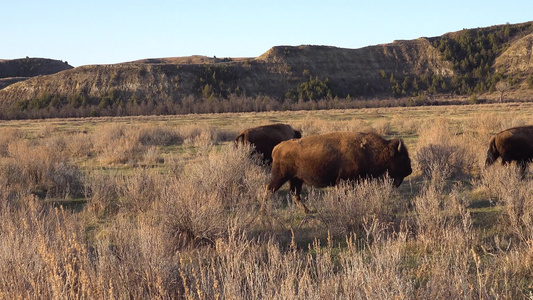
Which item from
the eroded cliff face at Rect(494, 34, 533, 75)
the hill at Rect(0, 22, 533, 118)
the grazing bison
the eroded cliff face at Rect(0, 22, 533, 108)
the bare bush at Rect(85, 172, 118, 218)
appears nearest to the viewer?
the grazing bison

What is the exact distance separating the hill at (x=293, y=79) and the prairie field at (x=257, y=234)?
4599 centimetres

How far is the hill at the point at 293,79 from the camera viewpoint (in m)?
60.6

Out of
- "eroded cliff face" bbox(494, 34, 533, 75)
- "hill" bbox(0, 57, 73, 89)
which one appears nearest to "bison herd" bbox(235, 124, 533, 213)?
"eroded cliff face" bbox(494, 34, 533, 75)

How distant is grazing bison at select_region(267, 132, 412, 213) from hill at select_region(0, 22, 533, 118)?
4784 cm

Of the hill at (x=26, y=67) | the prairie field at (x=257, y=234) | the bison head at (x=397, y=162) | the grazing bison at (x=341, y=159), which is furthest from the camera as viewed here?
the hill at (x=26, y=67)

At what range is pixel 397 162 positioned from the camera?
7668 mm

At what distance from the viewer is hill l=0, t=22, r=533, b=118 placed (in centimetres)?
6062

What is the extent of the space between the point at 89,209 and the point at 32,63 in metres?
A: 125

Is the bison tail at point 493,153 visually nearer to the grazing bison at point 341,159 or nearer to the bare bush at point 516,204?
the bare bush at point 516,204

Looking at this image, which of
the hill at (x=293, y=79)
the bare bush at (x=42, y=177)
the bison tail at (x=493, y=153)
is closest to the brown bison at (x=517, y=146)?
the bison tail at (x=493, y=153)

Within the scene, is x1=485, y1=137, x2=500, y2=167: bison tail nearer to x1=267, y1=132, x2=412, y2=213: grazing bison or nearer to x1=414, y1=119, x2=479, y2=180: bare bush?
x1=414, y1=119, x2=479, y2=180: bare bush

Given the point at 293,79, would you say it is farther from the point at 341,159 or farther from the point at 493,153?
the point at 341,159

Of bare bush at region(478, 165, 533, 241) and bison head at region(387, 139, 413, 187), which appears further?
bison head at region(387, 139, 413, 187)

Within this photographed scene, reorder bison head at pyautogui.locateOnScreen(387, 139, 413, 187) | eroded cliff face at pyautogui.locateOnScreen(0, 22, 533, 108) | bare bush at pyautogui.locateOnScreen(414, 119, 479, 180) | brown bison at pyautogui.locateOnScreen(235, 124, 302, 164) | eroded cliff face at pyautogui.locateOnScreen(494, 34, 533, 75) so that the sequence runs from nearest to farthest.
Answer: bison head at pyautogui.locateOnScreen(387, 139, 413, 187) < bare bush at pyautogui.locateOnScreen(414, 119, 479, 180) < brown bison at pyautogui.locateOnScreen(235, 124, 302, 164) < eroded cliff face at pyautogui.locateOnScreen(0, 22, 533, 108) < eroded cliff face at pyautogui.locateOnScreen(494, 34, 533, 75)
